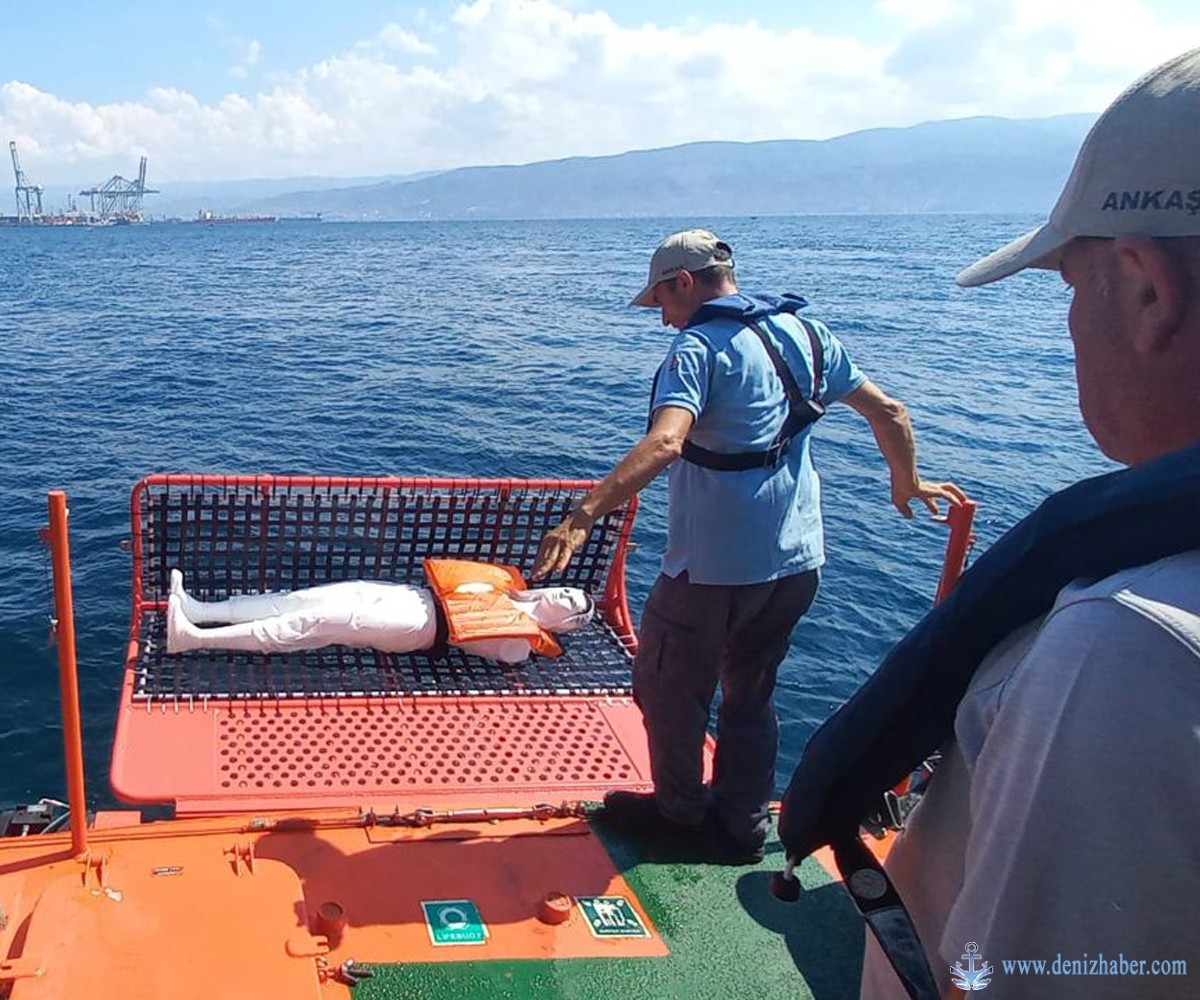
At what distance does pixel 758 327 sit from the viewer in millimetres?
3715

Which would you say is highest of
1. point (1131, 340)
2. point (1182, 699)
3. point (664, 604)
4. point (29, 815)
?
point (1131, 340)

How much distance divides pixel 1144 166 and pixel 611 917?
3304mm

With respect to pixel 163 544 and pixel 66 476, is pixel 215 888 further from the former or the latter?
pixel 66 476

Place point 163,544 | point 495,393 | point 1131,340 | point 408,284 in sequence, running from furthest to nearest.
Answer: point 408,284, point 495,393, point 163,544, point 1131,340

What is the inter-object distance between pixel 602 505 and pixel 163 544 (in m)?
3.69

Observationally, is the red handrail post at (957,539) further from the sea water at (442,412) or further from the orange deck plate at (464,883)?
the sea water at (442,412)

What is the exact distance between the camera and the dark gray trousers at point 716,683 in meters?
3.85

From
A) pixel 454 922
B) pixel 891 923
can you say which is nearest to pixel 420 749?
pixel 454 922

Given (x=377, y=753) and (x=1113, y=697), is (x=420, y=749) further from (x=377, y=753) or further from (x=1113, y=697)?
(x=1113, y=697)

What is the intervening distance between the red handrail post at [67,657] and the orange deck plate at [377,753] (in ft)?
2.14

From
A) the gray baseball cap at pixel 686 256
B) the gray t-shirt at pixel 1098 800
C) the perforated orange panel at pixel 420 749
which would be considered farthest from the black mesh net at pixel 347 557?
the gray t-shirt at pixel 1098 800


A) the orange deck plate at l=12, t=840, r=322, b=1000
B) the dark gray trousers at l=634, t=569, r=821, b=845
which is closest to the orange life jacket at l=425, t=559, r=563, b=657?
the dark gray trousers at l=634, t=569, r=821, b=845

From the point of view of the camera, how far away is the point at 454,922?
3596 millimetres

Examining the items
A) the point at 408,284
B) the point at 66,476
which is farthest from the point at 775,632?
the point at 408,284
